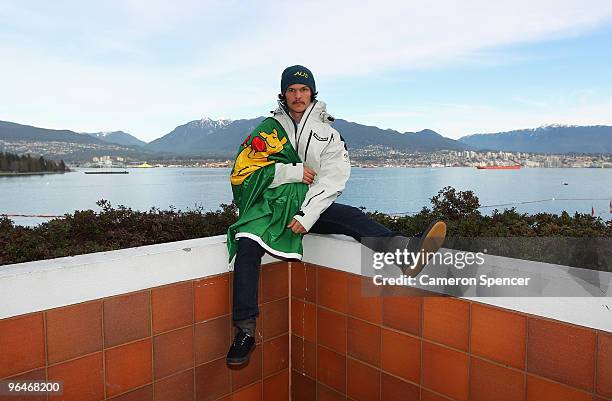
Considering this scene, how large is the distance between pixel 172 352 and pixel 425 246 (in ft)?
3.65

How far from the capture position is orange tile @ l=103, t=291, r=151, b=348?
142 centimetres

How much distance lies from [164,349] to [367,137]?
116 meters

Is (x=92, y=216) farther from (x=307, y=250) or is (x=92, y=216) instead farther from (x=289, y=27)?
(x=289, y=27)

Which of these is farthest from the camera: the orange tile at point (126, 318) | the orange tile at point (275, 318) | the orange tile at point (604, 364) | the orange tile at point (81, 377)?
A: the orange tile at point (275, 318)

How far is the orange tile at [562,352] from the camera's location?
1094mm

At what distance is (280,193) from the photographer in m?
1.78

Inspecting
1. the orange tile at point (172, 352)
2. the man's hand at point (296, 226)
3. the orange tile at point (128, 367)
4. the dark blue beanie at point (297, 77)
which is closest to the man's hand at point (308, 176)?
the man's hand at point (296, 226)

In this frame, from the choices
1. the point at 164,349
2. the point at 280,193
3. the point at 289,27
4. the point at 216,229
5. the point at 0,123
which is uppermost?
the point at 0,123

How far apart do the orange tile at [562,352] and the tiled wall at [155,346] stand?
1.16m

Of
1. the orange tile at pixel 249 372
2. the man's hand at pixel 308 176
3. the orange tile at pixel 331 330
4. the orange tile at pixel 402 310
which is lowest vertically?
the orange tile at pixel 249 372

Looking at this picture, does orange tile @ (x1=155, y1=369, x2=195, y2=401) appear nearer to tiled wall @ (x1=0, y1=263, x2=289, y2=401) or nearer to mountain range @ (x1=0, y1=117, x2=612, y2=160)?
tiled wall @ (x1=0, y1=263, x2=289, y2=401)

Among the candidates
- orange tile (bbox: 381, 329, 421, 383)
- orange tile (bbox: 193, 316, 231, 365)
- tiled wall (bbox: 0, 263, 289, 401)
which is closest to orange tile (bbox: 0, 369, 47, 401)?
tiled wall (bbox: 0, 263, 289, 401)

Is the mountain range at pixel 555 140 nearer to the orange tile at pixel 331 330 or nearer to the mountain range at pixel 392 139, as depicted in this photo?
the mountain range at pixel 392 139

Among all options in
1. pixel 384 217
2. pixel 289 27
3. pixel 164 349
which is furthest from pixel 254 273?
pixel 289 27
